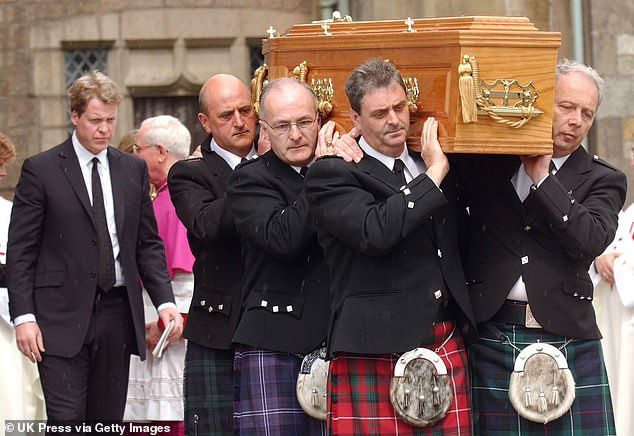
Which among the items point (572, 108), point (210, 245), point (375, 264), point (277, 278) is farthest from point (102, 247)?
point (572, 108)

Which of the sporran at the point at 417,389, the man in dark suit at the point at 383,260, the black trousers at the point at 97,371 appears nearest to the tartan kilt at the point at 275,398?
the man in dark suit at the point at 383,260

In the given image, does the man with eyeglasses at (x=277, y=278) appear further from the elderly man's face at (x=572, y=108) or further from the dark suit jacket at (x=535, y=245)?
the elderly man's face at (x=572, y=108)

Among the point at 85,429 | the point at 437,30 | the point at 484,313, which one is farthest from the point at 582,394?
the point at 85,429

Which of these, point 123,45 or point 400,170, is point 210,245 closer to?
point 400,170

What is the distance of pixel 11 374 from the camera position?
27.8ft

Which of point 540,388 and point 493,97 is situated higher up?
point 493,97

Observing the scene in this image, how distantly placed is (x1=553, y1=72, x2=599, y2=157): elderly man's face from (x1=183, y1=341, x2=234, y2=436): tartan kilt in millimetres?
1792

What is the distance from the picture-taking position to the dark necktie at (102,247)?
7500 mm

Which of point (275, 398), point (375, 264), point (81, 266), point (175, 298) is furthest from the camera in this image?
point (175, 298)

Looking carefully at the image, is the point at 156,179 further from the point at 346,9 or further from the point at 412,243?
the point at 346,9

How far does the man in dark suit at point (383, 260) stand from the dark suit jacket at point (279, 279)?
13.6 inches

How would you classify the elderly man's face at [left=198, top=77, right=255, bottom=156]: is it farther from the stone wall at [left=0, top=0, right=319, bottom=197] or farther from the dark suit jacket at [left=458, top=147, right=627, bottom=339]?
the stone wall at [left=0, top=0, right=319, bottom=197]

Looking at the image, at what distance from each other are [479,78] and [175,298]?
11.5ft

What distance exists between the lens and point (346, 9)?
13477mm
